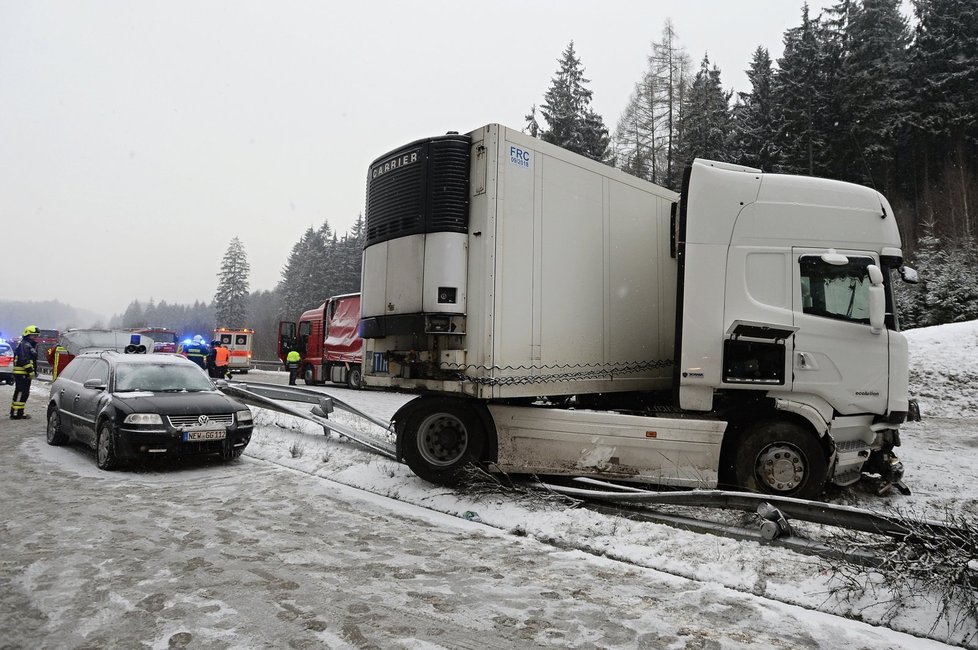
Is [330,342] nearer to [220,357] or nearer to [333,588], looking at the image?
[220,357]

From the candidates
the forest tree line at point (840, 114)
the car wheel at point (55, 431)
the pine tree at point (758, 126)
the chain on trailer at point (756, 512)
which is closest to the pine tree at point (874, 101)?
the forest tree line at point (840, 114)

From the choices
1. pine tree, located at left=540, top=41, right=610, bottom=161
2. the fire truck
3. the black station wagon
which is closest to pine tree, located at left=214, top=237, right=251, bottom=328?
the fire truck

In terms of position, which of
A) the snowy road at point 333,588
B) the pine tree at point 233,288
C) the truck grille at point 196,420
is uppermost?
the pine tree at point 233,288

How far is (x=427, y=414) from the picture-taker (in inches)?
247

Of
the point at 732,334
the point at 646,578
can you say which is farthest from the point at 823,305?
the point at 646,578

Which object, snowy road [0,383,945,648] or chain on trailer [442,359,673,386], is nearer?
snowy road [0,383,945,648]

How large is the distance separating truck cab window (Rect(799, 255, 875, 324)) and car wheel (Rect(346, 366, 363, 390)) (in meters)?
18.1

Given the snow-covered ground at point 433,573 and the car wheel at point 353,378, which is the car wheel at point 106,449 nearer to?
the snow-covered ground at point 433,573

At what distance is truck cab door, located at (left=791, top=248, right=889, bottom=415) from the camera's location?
5.98 metres

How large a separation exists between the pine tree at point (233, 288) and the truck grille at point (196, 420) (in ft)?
232

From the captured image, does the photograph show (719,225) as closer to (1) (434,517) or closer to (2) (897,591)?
(2) (897,591)

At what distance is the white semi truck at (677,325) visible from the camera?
19.1 ft

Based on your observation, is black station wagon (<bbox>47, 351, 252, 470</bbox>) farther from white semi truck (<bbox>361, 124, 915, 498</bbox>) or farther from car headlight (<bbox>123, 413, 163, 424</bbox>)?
white semi truck (<bbox>361, 124, 915, 498</bbox>)

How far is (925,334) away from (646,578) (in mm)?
16929
